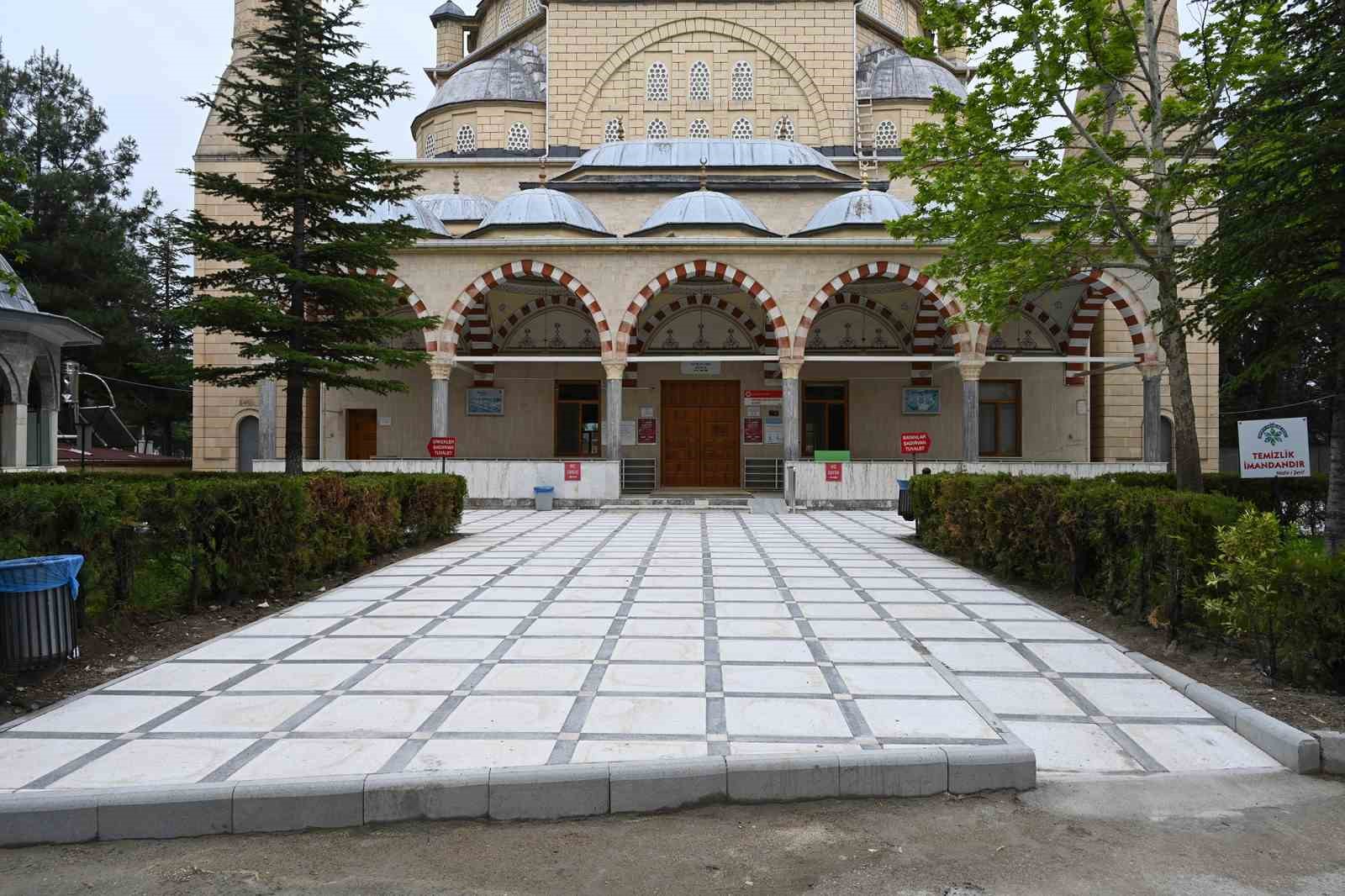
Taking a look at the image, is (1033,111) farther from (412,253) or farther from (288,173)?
(412,253)

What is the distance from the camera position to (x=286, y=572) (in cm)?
646

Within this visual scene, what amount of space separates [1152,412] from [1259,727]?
15.1m

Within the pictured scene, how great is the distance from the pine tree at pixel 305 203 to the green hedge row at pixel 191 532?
2789 mm

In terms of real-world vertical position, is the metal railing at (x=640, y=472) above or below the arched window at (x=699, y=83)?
below

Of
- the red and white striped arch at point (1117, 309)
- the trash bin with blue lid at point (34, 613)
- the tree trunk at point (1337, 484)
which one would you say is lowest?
the trash bin with blue lid at point (34, 613)

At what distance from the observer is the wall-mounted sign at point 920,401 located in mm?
20266

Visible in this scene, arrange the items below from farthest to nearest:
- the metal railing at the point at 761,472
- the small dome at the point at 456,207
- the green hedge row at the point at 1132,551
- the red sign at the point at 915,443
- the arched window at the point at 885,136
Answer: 1. the arched window at the point at 885,136
2. the small dome at the point at 456,207
3. the metal railing at the point at 761,472
4. the red sign at the point at 915,443
5. the green hedge row at the point at 1132,551

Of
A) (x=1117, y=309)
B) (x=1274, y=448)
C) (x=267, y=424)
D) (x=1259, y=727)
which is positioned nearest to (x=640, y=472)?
(x=267, y=424)

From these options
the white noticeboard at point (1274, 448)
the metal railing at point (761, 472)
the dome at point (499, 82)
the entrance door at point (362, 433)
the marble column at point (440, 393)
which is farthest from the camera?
the dome at point (499, 82)

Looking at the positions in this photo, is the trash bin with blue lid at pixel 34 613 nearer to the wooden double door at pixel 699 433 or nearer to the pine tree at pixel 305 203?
the pine tree at pixel 305 203

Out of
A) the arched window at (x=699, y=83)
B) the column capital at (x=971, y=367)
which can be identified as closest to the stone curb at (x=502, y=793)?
the column capital at (x=971, y=367)

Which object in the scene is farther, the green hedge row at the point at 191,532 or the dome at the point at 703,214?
the dome at the point at 703,214

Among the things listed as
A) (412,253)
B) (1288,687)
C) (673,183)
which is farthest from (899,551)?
(673,183)

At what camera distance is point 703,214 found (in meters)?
17.8
